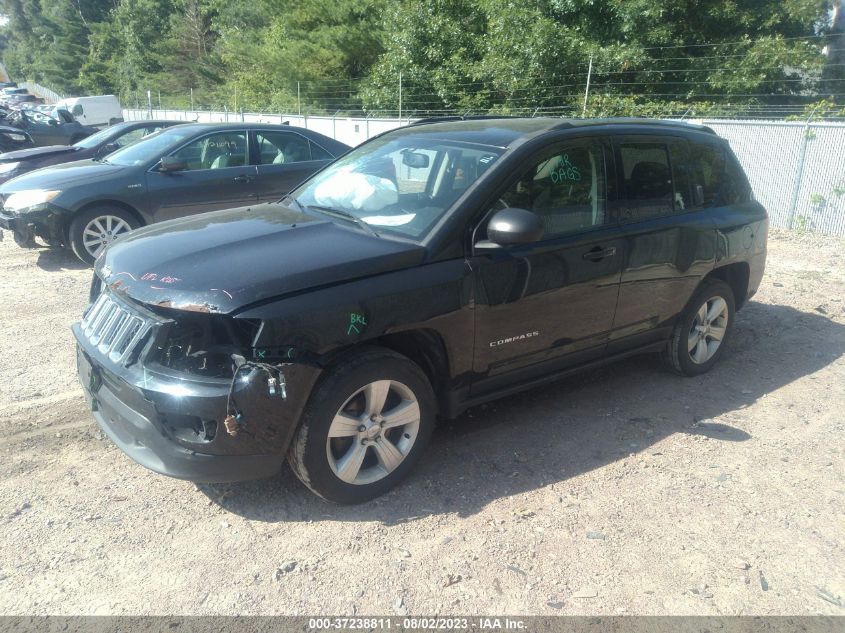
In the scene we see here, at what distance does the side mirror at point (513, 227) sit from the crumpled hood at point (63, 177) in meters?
6.02

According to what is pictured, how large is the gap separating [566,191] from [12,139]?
16.2 m

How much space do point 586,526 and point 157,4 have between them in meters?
55.4

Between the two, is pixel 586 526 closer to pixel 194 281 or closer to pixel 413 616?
pixel 413 616

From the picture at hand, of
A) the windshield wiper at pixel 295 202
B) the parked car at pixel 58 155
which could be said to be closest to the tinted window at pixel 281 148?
the parked car at pixel 58 155

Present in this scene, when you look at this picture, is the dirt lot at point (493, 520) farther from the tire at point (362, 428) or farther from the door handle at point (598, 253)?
the door handle at point (598, 253)

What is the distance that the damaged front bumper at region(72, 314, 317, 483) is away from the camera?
2.83 metres

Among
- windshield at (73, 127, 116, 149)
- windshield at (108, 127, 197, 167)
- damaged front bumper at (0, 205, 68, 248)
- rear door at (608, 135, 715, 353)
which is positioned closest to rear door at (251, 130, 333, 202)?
windshield at (108, 127, 197, 167)

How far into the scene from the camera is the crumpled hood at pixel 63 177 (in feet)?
25.0

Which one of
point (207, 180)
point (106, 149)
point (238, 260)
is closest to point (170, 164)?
point (207, 180)

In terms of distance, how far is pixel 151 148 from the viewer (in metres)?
8.31

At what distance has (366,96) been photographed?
22.5m

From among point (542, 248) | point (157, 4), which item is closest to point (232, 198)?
point (542, 248)

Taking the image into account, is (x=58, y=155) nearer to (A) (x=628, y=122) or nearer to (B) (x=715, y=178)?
(A) (x=628, y=122)

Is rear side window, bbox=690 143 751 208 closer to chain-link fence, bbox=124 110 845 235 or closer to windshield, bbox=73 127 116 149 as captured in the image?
chain-link fence, bbox=124 110 845 235
